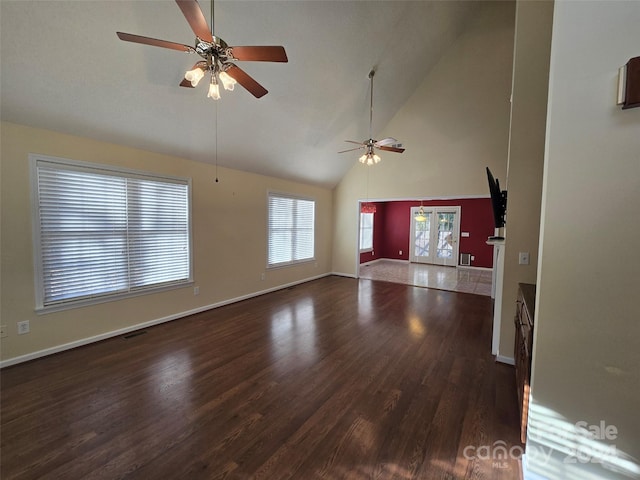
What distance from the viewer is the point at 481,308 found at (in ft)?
15.9

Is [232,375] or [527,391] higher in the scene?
[527,391]

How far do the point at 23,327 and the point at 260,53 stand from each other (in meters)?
3.64

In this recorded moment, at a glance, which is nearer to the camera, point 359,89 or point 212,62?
point 212,62

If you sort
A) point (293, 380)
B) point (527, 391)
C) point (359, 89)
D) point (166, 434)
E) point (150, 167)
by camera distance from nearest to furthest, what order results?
point (527, 391) → point (166, 434) → point (293, 380) → point (150, 167) → point (359, 89)

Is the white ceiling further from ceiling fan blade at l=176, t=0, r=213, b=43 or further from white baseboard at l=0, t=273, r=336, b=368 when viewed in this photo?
white baseboard at l=0, t=273, r=336, b=368

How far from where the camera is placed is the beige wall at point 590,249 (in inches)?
47.9

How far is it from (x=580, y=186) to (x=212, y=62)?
7.92 feet

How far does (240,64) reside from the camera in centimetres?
315

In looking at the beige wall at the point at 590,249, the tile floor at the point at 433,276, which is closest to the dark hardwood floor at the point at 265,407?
the beige wall at the point at 590,249

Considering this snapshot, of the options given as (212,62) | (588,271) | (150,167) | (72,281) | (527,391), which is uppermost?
(212,62)

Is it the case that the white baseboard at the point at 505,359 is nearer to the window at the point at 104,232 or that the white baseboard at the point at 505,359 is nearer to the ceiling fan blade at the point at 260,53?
the ceiling fan blade at the point at 260,53

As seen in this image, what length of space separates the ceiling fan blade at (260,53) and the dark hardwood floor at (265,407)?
8.77 ft

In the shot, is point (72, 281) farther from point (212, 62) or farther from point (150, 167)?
point (212, 62)

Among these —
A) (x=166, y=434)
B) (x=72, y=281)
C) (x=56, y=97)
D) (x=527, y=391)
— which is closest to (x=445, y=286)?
(x=527, y=391)
